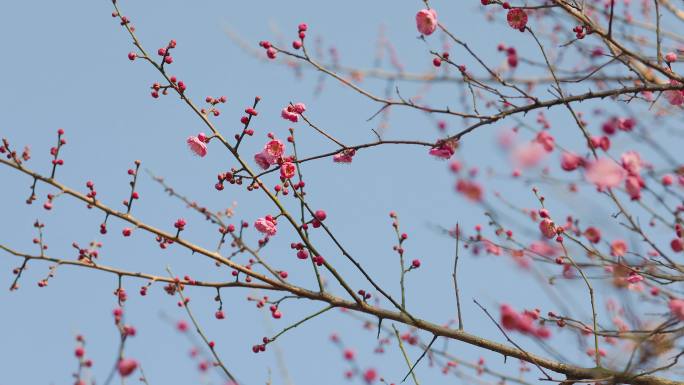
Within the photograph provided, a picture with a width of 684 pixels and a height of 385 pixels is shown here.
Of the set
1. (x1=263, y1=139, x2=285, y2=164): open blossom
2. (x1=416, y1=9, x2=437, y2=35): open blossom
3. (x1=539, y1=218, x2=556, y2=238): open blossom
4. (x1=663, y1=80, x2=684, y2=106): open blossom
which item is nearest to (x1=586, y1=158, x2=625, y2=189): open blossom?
(x1=539, y1=218, x2=556, y2=238): open blossom

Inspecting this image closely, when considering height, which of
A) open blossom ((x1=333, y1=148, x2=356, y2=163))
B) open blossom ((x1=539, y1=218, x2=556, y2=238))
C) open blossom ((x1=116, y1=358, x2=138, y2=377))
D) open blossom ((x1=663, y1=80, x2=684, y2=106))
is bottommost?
open blossom ((x1=116, y1=358, x2=138, y2=377))

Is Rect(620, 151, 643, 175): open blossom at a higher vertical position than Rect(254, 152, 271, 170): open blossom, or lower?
lower

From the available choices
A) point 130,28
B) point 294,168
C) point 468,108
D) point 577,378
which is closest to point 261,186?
point 294,168

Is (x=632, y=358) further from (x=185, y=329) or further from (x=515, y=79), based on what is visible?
(x=515, y=79)

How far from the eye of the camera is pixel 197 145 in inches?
174

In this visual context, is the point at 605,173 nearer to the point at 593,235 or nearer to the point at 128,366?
the point at 593,235

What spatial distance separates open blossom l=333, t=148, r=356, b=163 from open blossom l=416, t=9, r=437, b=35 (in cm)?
108

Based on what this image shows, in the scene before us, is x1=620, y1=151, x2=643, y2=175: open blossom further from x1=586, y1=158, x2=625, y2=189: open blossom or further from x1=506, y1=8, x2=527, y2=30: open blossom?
x1=506, y1=8, x2=527, y2=30: open blossom

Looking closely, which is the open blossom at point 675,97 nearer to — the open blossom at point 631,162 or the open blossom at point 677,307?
the open blossom at point 631,162

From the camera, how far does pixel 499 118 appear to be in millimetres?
3676

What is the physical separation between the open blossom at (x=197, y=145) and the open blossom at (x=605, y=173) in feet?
7.53

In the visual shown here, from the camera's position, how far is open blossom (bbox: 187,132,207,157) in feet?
14.2

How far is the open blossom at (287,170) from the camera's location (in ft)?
13.3

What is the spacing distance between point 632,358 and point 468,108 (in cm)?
385
